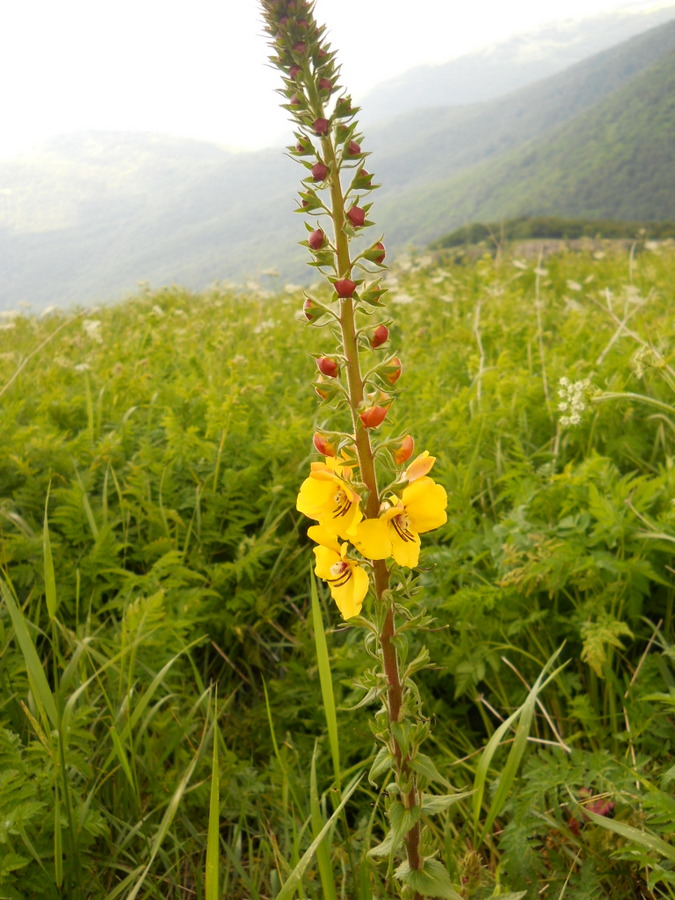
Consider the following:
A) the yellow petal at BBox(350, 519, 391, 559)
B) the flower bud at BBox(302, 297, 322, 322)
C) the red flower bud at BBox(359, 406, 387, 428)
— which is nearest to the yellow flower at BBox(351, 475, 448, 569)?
the yellow petal at BBox(350, 519, 391, 559)

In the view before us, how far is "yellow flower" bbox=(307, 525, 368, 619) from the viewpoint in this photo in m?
1.22

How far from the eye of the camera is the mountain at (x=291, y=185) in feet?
208

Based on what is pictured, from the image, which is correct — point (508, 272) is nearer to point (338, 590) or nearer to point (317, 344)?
point (317, 344)

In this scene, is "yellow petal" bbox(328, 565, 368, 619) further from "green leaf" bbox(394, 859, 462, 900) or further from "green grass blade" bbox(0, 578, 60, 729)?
"green grass blade" bbox(0, 578, 60, 729)

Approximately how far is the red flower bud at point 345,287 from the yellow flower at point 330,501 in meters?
0.34

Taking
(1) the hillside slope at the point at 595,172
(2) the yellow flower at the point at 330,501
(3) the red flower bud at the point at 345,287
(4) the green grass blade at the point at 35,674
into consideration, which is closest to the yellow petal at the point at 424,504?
(2) the yellow flower at the point at 330,501

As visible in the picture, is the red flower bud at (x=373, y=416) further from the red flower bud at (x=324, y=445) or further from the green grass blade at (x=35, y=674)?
the green grass blade at (x=35, y=674)

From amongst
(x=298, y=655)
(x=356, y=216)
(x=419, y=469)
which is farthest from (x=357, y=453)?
(x=298, y=655)

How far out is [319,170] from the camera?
3.85 feet

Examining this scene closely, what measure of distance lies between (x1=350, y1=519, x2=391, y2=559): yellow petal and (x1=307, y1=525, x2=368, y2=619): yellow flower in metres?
0.04

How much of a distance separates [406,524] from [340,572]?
0.17m

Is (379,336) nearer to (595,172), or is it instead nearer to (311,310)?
(311,310)

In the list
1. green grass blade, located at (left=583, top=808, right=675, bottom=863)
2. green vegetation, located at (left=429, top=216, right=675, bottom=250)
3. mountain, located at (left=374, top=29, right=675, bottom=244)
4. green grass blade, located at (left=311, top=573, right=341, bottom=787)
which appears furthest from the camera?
mountain, located at (left=374, top=29, right=675, bottom=244)

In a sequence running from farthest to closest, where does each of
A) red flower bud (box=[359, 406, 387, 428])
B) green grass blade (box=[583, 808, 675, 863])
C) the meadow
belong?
the meadow
green grass blade (box=[583, 808, 675, 863])
red flower bud (box=[359, 406, 387, 428])
